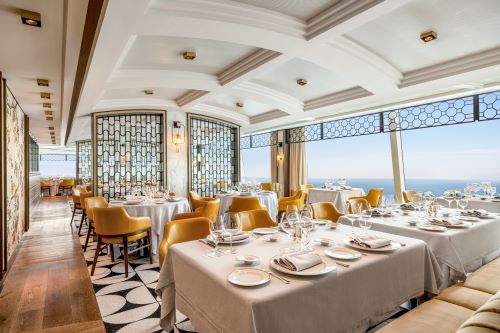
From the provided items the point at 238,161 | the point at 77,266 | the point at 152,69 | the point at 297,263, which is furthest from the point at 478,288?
the point at 238,161

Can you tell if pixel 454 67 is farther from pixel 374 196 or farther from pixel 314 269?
pixel 314 269

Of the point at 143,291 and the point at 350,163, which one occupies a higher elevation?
the point at 350,163

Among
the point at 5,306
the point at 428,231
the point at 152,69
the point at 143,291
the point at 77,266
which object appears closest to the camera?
the point at 428,231

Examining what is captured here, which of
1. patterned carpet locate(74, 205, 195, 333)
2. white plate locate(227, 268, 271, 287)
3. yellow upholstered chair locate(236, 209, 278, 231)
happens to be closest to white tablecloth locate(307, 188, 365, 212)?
yellow upholstered chair locate(236, 209, 278, 231)

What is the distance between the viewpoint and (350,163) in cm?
2264

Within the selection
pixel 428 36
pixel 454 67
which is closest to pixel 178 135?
pixel 428 36

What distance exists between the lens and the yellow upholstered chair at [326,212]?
3.66 m

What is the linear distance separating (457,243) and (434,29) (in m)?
2.68

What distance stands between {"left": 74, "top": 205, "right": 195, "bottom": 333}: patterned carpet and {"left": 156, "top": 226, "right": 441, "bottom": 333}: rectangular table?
65 cm

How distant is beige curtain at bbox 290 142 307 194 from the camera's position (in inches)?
406

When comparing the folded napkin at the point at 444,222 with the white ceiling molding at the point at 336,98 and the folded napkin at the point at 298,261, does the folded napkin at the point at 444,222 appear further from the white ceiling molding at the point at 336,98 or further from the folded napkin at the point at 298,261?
the white ceiling molding at the point at 336,98

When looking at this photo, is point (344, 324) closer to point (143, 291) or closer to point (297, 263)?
point (297, 263)

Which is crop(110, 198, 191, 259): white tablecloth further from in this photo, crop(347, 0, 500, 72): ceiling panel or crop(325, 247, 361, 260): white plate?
crop(347, 0, 500, 72): ceiling panel

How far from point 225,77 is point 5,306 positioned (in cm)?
405
